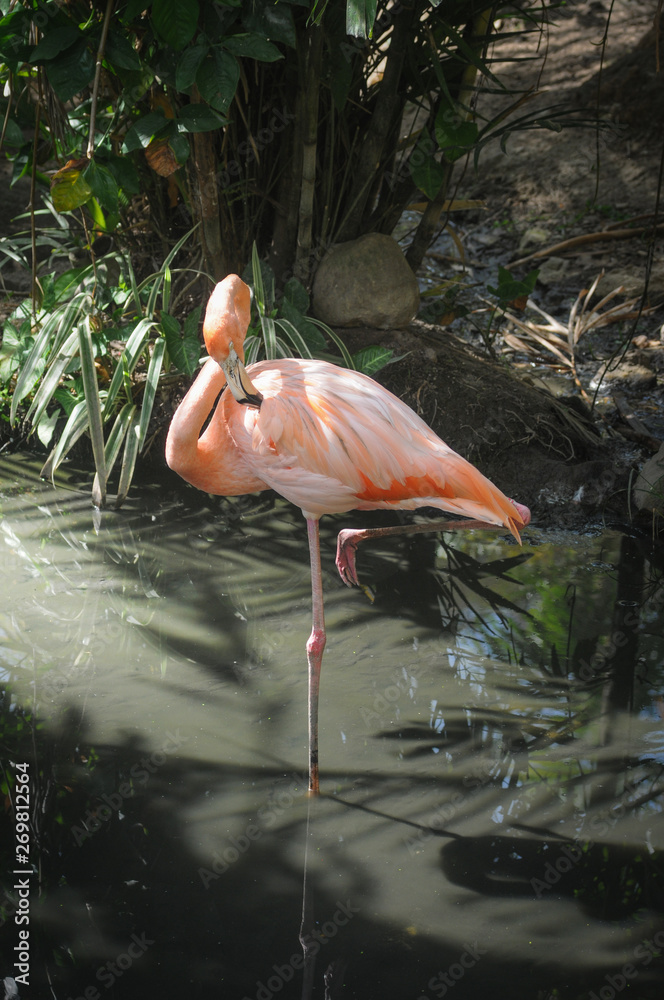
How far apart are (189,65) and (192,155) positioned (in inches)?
32.7

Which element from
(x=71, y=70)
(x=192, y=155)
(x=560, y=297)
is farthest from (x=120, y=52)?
(x=560, y=297)

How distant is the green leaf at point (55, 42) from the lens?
310 cm

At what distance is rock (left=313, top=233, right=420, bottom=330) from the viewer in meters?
4.45

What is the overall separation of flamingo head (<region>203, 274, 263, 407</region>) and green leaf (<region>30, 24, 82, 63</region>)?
56.8 inches

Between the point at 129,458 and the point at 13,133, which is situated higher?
the point at 13,133

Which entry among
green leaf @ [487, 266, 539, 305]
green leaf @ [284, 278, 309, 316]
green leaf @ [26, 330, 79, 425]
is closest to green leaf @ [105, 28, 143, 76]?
green leaf @ [26, 330, 79, 425]

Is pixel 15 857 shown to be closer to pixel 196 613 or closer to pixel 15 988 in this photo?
pixel 15 988

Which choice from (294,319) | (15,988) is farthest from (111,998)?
(294,319)

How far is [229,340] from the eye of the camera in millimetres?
2436

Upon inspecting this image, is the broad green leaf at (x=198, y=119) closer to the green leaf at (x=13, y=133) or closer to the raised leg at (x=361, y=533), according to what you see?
the green leaf at (x=13, y=133)

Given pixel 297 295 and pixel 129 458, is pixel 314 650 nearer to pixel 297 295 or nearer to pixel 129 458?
pixel 129 458

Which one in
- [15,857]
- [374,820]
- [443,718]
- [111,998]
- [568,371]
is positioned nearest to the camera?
[111,998]

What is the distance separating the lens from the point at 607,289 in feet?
19.6

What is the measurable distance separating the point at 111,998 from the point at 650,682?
2.13 metres
